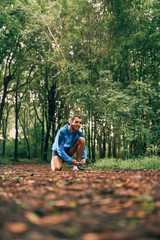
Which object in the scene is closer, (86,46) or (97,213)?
(97,213)

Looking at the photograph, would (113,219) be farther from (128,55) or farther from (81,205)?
(128,55)

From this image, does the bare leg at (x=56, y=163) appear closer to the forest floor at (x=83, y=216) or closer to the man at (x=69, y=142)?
the man at (x=69, y=142)

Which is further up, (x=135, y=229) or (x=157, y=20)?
(x=157, y=20)

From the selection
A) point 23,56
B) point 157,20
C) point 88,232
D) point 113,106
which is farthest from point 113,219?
point 23,56

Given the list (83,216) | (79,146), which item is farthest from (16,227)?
(79,146)

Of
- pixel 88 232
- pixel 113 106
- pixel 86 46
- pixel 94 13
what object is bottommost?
pixel 88 232

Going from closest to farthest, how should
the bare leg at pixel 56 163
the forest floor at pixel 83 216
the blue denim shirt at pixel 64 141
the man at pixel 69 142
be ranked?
1. the forest floor at pixel 83 216
2. the blue denim shirt at pixel 64 141
3. the man at pixel 69 142
4. the bare leg at pixel 56 163

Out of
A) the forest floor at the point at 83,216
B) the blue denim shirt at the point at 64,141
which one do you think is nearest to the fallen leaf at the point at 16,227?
the forest floor at the point at 83,216

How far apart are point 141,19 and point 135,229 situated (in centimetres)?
1271

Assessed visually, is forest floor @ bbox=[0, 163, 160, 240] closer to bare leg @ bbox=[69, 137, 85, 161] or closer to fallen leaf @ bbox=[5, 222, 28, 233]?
fallen leaf @ bbox=[5, 222, 28, 233]

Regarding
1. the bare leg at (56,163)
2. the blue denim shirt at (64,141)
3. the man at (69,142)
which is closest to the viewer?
the blue denim shirt at (64,141)

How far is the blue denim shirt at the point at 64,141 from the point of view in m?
5.85

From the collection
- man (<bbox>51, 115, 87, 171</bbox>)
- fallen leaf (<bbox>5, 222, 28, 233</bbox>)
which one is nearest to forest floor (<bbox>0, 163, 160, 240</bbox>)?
fallen leaf (<bbox>5, 222, 28, 233</bbox>)

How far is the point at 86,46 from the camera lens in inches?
561
